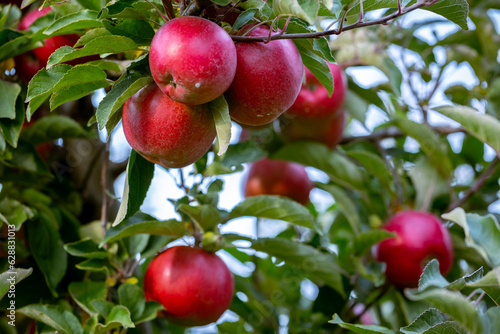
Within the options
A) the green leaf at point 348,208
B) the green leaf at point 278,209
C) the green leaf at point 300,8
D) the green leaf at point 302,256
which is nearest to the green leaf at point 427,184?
the green leaf at point 348,208

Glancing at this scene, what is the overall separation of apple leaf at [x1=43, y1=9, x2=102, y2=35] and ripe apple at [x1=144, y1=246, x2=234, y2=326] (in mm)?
427

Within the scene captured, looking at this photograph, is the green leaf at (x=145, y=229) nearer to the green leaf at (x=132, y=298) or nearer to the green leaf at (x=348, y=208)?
the green leaf at (x=132, y=298)

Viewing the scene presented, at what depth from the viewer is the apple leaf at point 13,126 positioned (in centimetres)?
101

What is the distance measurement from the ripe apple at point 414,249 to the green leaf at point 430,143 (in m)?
0.20

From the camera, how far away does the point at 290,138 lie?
1.62m

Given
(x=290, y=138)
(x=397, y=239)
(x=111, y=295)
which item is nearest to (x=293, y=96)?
(x=111, y=295)

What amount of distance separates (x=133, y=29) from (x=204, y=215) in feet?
1.23

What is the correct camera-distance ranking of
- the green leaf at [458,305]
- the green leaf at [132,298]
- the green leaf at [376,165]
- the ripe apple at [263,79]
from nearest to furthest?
1. the green leaf at [458,305]
2. the ripe apple at [263,79]
3. the green leaf at [132,298]
4. the green leaf at [376,165]

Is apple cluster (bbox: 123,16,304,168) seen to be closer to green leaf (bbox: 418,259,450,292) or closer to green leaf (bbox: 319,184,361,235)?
green leaf (bbox: 418,259,450,292)

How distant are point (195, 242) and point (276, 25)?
1.61ft

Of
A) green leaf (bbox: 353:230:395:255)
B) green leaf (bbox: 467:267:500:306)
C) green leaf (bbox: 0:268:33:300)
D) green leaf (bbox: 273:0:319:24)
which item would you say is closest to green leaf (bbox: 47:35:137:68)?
green leaf (bbox: 273:0:319:24)

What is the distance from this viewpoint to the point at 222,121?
749 mm

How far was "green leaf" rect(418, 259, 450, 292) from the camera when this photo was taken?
2.41 ft

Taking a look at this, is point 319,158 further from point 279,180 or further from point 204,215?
point 204,215
